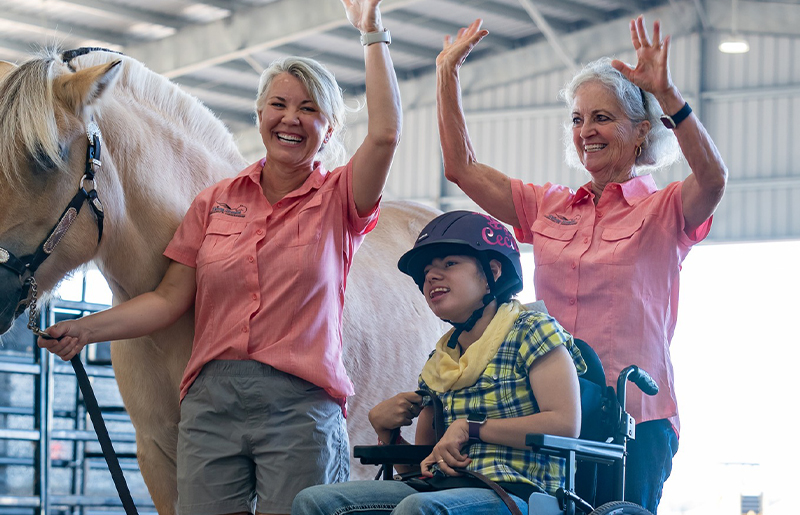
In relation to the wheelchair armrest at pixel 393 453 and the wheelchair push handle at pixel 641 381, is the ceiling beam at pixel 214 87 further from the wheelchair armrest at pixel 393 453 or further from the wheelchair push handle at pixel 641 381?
the wheelchair push handle at pixel 641 381

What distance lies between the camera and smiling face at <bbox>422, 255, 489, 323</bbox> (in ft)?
7.68

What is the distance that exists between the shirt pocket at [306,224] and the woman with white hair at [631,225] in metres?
0.66

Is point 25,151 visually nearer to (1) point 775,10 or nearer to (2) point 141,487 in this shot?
(2) point 141,487

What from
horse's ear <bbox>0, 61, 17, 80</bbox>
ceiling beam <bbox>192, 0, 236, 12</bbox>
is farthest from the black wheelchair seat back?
ceiling beam <bbox>192, 0, 236, 12</bbox>

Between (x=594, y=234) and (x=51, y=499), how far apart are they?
162 inches

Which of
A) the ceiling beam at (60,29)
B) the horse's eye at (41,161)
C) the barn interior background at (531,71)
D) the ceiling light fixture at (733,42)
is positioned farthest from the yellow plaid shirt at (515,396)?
the ceiling light fixture at (733,42)

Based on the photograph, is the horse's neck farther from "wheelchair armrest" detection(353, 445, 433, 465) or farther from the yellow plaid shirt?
the yellow plaid shirt

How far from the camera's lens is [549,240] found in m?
2.66

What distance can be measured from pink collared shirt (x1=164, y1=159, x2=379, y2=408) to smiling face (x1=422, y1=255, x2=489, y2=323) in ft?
0.88

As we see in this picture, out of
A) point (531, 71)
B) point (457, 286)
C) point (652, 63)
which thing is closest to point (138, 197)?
point (457, 286)

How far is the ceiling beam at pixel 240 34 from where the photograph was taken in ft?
34.8

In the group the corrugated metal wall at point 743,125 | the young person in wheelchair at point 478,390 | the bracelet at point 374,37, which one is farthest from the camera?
the corrugated metal wall at point 743,125

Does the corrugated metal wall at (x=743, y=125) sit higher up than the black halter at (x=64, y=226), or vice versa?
the corrugated metal wall at (x=743, y=125)

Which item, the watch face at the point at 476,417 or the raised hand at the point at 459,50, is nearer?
the watch face at the point at 476,417
